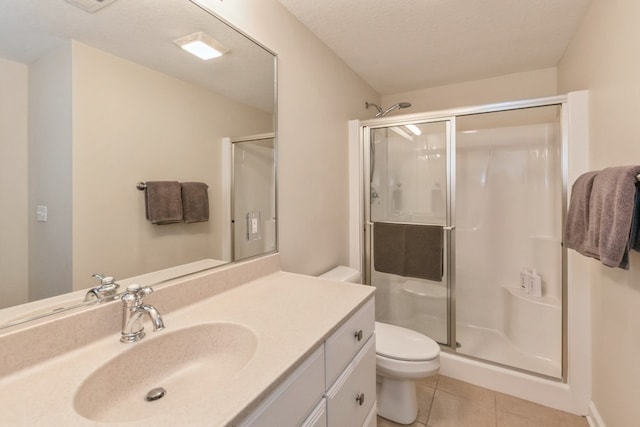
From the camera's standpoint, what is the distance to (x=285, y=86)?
156 cm

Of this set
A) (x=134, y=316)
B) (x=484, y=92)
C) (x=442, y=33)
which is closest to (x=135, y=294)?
(x=134, y=316)

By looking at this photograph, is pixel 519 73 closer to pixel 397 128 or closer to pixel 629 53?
pixel 397 128

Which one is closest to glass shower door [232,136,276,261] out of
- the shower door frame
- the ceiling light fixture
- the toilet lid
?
the ceiling light fixture

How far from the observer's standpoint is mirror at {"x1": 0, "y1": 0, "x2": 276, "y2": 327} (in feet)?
2.40

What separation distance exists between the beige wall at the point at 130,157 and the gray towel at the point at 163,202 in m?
0.02

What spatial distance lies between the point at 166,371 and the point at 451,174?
6.35ft

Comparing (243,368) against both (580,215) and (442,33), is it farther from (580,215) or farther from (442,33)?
(442,33)

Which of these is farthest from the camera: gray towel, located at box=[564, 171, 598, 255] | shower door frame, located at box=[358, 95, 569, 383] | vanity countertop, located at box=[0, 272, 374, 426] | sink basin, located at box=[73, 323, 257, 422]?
shower door frame, located at box=[358, 95, 569, 383]

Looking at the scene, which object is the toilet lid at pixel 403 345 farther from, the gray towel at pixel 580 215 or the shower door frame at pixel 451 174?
the gray towel at pixel 580 215

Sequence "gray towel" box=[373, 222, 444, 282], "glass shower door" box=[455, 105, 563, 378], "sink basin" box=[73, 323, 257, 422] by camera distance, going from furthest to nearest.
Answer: "glass shower door" box=[455, 105, 563, 378], "gray towel" box=[373, 222, 444, 282], "sink basin" box=[73, 323, 257, 422]

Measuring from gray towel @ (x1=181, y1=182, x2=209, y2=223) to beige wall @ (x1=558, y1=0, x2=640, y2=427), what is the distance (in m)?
1.66

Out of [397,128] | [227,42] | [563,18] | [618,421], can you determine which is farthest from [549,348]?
[227,42]

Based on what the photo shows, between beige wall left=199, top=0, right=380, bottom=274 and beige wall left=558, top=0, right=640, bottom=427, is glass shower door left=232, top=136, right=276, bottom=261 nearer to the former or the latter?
beige wall left=199, top=0, right=380, bottom=274

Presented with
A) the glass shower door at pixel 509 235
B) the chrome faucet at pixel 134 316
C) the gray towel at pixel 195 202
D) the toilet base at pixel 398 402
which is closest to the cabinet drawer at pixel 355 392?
the toilet base at pixel 398 402
